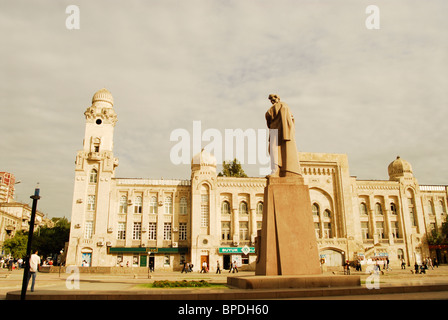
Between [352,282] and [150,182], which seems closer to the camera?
[352,282]

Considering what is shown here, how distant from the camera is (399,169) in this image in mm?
55688

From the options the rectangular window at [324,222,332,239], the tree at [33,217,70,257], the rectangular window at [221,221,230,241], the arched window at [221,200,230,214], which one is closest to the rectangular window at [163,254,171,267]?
the rectangular window at [221,221,230,241]

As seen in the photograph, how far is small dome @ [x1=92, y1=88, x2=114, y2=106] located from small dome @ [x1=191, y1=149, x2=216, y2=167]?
15.6m

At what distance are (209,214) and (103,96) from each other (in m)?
23.6

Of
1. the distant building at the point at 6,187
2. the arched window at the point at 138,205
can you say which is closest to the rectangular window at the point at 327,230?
the arched window at the point at 138,205

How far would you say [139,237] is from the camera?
46.9 metres

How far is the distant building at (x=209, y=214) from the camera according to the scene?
45469 millimetres

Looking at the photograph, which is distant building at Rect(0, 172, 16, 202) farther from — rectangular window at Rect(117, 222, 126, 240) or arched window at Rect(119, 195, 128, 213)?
rectangular window at Rect(117, 222, 126, 240)

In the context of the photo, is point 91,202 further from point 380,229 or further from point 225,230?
point 380,229

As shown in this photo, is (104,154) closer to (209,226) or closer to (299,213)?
(209,226)

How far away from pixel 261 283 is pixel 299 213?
318 centimetres

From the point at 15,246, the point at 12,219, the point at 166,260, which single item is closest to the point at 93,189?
the point at 166,260
